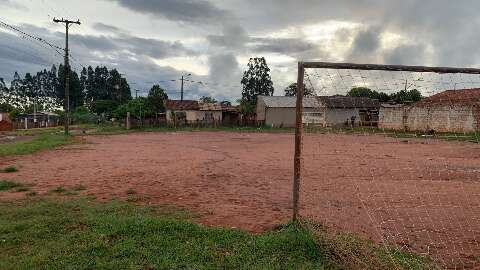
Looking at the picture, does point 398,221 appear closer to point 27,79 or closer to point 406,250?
point 406,250

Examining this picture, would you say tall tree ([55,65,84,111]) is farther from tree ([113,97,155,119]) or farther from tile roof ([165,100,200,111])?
tree ([113,97,155,119])

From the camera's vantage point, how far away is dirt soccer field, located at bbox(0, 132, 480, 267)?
21.7 feet

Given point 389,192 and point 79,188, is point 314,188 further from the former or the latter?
point 79,188

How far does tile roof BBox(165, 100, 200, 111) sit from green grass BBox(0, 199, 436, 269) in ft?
174

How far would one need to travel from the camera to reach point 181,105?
60312mm

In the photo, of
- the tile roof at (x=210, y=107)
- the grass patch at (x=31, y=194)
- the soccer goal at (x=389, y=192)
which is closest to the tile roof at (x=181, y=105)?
the tile roof at (x=210, y=107)

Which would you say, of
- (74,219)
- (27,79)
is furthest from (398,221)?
(27,79)

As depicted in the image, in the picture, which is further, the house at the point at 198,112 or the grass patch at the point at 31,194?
the house at the point at 198,112

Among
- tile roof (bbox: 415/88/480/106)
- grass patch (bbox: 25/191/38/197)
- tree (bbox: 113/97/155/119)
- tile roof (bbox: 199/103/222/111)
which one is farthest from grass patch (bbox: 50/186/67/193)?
tile roof (bbox: 199/103/222/111)

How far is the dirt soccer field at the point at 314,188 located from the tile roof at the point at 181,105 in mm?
42281

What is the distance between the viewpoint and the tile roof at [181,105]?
5959cm

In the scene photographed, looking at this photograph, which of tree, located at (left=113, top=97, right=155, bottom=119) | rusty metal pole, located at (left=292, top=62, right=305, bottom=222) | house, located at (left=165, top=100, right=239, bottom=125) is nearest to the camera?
rusty metal pole, located at (left=292, top=62, right=305, bottom=222)

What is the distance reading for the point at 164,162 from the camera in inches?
600

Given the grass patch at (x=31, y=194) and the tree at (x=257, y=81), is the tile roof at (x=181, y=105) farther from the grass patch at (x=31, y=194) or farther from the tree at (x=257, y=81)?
the grass patch at (x=31, y=194)
